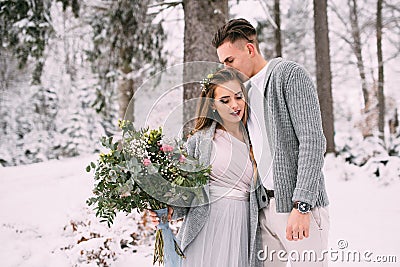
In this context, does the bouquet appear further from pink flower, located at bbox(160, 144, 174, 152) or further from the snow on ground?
the snow on ground

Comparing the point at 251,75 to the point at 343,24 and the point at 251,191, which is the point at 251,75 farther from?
the point at 343,24

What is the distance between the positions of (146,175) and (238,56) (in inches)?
25.9

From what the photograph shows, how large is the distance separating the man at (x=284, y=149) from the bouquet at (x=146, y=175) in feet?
0.96

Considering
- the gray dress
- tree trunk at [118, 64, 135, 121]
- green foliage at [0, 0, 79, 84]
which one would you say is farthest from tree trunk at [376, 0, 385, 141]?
the gray dress

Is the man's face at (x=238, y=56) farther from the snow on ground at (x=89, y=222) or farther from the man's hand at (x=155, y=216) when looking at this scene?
the snow on ground at (x=89, y=222)

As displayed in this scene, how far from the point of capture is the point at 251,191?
1.94 m

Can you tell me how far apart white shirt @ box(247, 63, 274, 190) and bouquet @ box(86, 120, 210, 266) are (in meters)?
0.24

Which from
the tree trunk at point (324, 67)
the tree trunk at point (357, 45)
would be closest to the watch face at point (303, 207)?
the tree trunk at point (324, 67)

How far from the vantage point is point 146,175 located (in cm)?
176

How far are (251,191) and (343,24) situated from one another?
10087 mm

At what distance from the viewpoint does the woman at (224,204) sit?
194 cm

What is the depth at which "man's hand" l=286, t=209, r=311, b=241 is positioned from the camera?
1694 millimetres

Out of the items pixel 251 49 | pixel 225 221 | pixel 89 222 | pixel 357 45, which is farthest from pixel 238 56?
pixel 357 45

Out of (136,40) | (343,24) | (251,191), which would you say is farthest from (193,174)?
(343,24)
